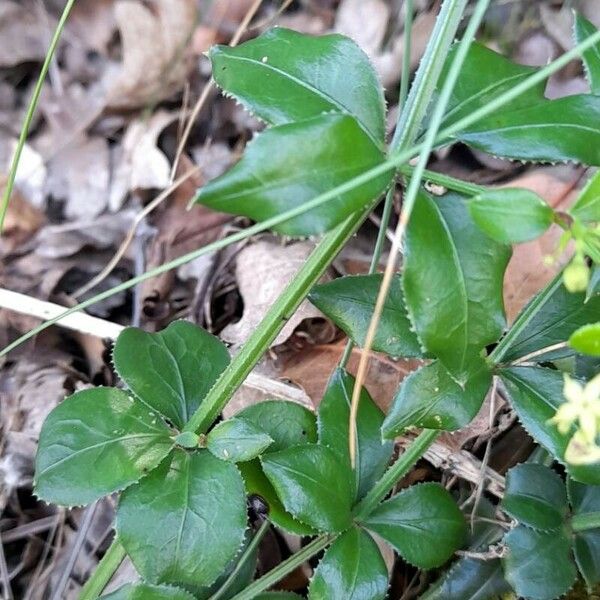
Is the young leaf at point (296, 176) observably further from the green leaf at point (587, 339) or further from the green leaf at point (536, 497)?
the green leaf at point (536, 497)

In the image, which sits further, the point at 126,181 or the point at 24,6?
the point at 24,6

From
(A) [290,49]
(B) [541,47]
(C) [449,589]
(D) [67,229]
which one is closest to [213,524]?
(C) [449,589]

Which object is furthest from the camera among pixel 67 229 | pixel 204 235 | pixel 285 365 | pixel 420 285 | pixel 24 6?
pixel 24 6

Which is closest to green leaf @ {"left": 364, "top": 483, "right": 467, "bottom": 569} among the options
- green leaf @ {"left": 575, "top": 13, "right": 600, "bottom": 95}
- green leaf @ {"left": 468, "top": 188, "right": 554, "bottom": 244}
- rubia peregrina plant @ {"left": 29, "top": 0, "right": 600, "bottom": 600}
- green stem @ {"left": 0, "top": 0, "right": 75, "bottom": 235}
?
rubia peregrina plant @ {"left": 29, "top": 0, "right": 600, "bottom": 600}

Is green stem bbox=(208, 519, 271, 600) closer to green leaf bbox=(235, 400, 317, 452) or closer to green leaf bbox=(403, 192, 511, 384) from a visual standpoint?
green leaf bbox=(235, 400, 317, 452)

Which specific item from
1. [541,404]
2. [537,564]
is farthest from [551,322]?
[537,564]

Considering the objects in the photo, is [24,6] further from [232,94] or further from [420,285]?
[420,285]
